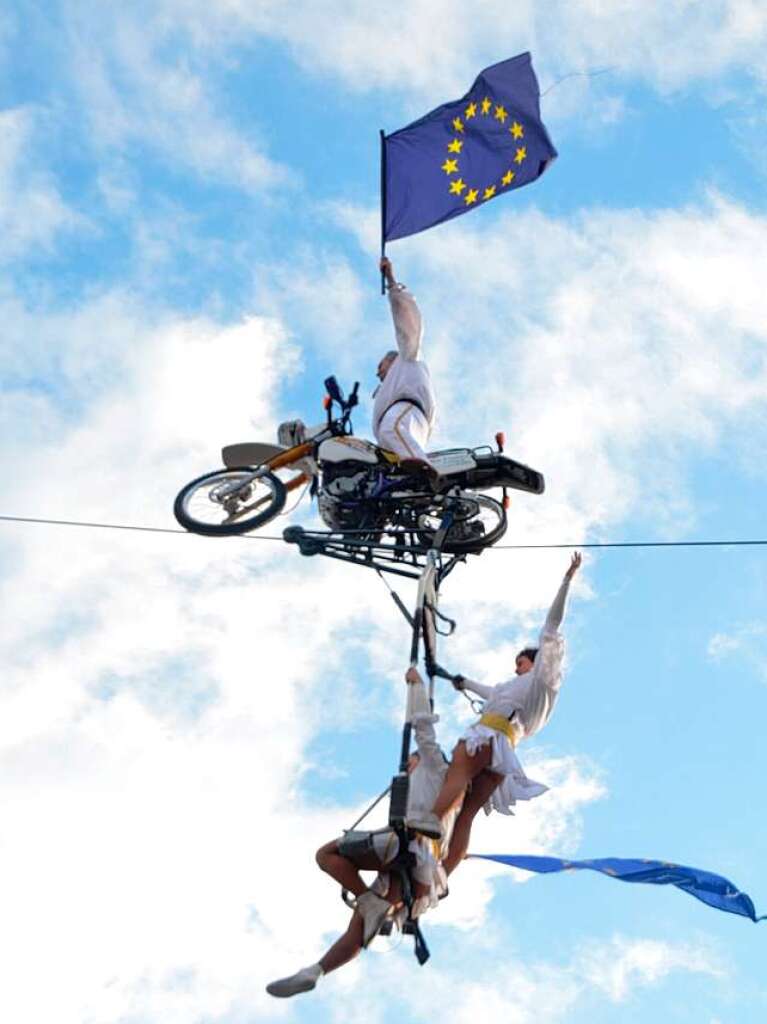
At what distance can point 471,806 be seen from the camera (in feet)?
39.3

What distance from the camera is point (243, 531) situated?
43.5ft

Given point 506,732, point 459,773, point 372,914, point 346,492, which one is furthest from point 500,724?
point 346,492

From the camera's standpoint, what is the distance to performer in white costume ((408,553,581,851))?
38.8 ft

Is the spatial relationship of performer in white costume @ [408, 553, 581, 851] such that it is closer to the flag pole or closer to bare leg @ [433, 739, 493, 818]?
bare leg @ [433, 739, 493, 818]

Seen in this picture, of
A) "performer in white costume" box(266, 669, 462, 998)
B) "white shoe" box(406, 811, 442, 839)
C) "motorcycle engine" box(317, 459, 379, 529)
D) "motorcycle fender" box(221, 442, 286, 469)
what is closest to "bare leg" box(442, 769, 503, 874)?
"performer in white costume" box(266, 669, 462, 998)

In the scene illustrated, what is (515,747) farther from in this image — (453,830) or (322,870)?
(322,870)

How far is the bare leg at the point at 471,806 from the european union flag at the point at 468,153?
439cm

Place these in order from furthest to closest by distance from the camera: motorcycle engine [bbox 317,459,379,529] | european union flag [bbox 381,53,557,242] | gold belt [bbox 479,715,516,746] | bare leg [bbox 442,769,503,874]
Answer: european union flag [bbox 381,53,557,242]
motorcycle engine [bbox 317,459,379,529]
gold belt [bbox 479,715,516,746]
bare leg [bbox 442,769,503,874]

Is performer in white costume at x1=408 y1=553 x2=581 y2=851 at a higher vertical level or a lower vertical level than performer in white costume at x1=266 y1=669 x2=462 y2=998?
higher

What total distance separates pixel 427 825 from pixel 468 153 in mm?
5935

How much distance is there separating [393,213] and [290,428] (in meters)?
1.91

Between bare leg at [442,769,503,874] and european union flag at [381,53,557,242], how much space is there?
4.39 metres

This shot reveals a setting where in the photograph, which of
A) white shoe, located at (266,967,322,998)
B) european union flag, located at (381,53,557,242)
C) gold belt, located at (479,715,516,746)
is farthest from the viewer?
european union flag, located at (381,53,557,242)

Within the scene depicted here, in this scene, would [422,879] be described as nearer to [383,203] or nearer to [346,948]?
[346,948]
